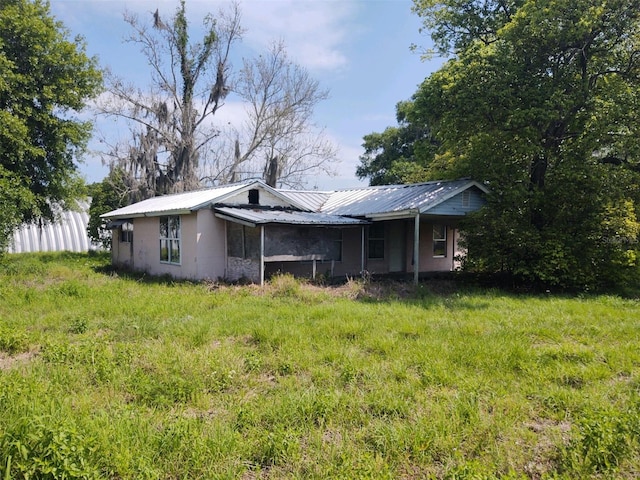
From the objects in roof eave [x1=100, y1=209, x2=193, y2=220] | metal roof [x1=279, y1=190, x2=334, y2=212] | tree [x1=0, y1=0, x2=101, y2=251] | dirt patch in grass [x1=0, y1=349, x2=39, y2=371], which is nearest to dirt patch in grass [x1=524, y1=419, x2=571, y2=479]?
dirt patch in grass [x1=0, y1=349, x2=39, y2=371]

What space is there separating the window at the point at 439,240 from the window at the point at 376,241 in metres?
2.40

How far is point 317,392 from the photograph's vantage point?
5.01 m

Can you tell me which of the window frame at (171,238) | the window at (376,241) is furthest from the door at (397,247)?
the window frame at (171,238)

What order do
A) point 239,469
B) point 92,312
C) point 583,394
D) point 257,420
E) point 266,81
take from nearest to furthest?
point 239,469, point 257,420, point 583,394, point 92,312, point 266,81

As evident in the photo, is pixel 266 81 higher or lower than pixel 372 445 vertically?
higher

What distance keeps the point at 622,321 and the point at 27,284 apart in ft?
49.8

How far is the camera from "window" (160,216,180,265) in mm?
15797

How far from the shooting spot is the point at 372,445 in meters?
4.00

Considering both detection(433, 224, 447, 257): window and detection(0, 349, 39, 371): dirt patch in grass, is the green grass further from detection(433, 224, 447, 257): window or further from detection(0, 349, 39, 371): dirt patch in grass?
detection(433, 224, 447, 257): window

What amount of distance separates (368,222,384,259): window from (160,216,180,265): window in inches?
289

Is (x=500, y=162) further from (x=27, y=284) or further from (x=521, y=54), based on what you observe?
(x=27, y=284)

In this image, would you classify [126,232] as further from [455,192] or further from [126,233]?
[455,192]

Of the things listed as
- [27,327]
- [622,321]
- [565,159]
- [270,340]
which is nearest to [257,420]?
[270,340]

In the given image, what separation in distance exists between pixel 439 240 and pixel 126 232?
46.2 ft
